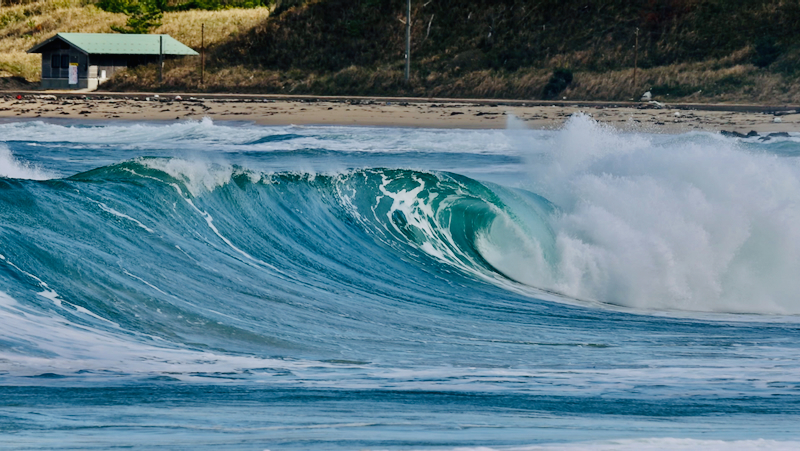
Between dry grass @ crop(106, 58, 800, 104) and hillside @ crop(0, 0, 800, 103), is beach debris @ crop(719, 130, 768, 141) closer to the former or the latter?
dry grass @ crop(106, 58, 800, 104)

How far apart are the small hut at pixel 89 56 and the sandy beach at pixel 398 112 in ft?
17.8

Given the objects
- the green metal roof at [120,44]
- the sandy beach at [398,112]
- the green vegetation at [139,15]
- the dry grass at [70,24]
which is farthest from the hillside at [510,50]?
the green vegetation at [139,15]

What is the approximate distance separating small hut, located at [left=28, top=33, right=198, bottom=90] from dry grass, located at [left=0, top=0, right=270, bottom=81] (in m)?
2.88

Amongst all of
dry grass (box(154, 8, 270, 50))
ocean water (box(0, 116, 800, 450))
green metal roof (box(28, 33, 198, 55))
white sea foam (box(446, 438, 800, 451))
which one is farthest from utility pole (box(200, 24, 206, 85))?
white sea foam (box(446, 438, 800, 451))

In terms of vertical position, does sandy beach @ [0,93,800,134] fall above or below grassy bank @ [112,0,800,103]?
below

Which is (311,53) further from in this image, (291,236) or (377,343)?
(377,343)

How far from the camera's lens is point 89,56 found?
1919 inches

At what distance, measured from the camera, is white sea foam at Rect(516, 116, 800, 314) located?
1080 cm

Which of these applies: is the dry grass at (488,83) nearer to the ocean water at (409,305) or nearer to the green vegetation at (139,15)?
the green vegetation at (139,15)

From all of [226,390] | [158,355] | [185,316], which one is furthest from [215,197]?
[226,390]

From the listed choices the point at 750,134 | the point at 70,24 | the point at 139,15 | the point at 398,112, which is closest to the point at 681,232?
the point at 750,134

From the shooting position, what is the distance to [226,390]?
6.00 meters

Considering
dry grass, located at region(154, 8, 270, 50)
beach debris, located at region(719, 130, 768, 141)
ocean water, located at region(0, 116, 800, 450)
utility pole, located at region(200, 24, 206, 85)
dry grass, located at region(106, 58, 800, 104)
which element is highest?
dry grass, located at region(154, 8, 270, 50)

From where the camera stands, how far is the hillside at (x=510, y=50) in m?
43.2
